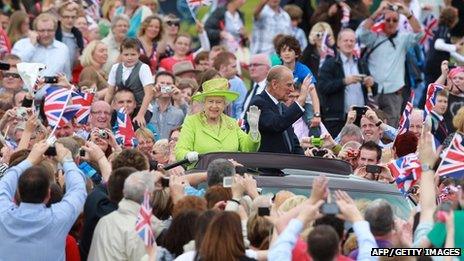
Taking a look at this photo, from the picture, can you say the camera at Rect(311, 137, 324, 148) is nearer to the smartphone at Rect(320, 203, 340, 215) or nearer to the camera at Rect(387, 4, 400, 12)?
the camera at Rect(387, 4, 400, 12)

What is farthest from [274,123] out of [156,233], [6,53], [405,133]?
[6,53]

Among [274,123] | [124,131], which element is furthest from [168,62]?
[274,123]

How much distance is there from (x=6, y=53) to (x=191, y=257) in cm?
1242

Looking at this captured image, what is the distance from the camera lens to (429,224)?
12391 millimetres

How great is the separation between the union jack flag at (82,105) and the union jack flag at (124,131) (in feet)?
1.15

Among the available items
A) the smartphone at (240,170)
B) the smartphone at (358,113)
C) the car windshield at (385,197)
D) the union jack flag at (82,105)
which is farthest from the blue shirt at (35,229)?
the smartphone at (358,113)

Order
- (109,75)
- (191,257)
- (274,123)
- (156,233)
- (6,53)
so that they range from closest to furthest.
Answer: (191,257) < (156,233) < (274,123) < (109,75) < (6,53)

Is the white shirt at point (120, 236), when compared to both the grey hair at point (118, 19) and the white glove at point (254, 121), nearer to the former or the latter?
the white glove at point (254, 121)

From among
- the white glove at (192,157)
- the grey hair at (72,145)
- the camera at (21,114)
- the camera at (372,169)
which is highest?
the camera at (21,114)

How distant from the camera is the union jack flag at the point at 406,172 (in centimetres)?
1714

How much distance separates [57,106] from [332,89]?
5.49 meters

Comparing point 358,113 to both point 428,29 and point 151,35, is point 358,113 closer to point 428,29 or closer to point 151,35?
point 151,35

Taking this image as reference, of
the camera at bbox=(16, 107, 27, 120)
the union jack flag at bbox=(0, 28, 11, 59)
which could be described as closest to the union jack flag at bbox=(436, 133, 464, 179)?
the camera at bbox=(16, 107, 27, 120)

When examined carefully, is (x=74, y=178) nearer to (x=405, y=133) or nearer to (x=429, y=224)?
(x=429, y=224)
